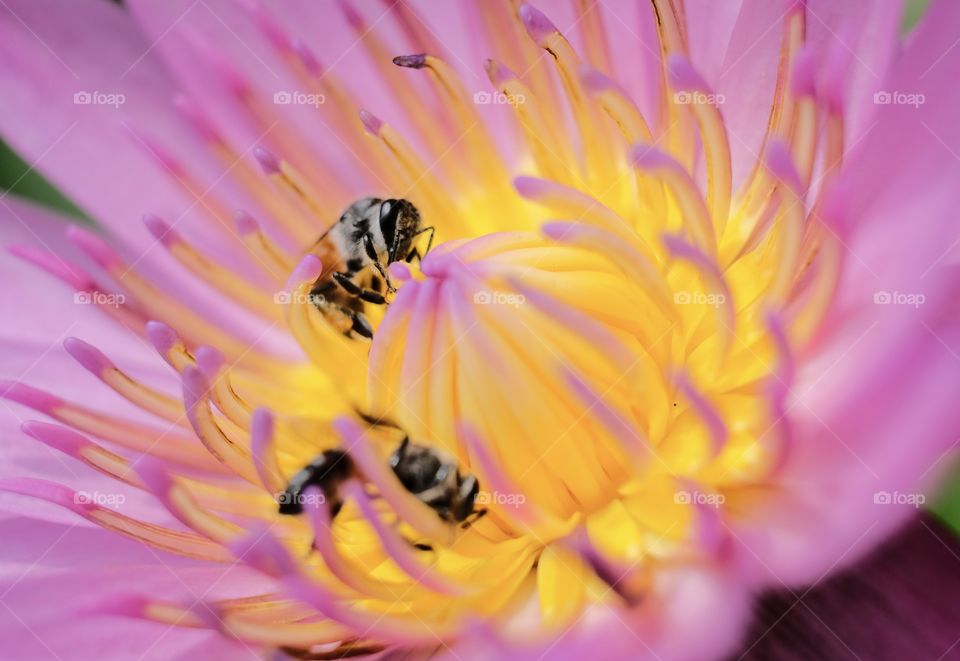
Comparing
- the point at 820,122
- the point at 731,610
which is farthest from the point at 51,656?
the point at 820,122

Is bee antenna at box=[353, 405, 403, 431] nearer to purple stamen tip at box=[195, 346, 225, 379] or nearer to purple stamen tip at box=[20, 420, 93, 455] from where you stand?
purple stamen tip at box=[195, 346, 225, 379]

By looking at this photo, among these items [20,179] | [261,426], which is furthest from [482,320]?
[20,179]

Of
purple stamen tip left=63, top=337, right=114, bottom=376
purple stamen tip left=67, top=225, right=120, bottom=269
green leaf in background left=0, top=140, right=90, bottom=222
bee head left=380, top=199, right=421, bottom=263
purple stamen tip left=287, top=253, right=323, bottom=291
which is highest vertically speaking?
green leaf in background left=0, top=140, right=90, bottom=222

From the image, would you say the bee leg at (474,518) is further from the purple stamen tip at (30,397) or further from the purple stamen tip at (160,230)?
the purple stamen tip at (160,230)

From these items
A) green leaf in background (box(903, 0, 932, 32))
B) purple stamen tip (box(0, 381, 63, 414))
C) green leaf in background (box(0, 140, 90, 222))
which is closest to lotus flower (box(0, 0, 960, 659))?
purple stamen tip (box(0, 381, 63, 414))

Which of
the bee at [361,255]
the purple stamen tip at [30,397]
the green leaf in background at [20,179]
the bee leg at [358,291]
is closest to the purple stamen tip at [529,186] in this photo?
the bee at [361,255]

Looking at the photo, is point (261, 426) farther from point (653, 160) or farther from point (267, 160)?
point (267, 160)
